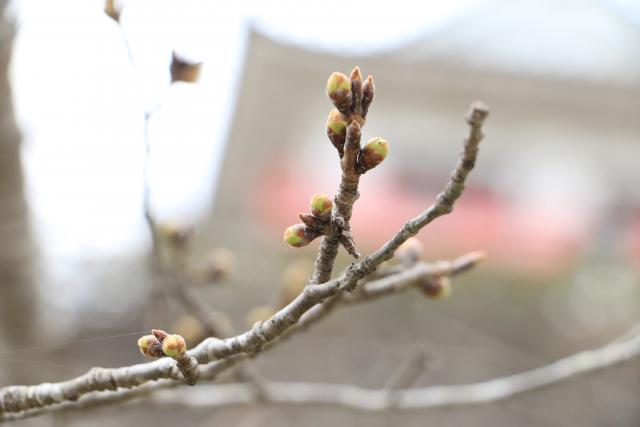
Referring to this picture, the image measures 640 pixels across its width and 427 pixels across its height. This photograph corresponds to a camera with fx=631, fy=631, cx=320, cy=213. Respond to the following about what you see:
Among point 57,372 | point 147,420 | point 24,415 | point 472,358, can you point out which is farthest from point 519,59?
point 24,415

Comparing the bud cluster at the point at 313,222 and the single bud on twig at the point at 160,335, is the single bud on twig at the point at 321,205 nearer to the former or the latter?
the bud cluster at the point at 313,222

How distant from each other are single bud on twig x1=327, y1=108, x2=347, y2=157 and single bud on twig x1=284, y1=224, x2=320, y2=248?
96 millimetres

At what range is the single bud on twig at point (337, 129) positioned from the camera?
22.9 inches

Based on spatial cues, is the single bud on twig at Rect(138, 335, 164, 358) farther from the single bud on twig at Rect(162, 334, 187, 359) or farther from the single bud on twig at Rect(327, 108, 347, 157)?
the single bud on twig at Rect(327, 108, 347, 157)

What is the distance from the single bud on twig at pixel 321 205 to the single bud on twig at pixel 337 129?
49mm

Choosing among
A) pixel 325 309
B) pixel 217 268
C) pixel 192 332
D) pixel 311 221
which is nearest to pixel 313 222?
pixel 311 221

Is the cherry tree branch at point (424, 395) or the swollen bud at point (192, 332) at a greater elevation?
the swollen bud at point (192, 332)

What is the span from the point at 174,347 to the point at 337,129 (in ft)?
0.84

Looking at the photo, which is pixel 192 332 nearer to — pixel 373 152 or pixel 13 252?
pixel 13 252

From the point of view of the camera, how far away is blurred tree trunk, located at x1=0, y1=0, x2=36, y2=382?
1530mm

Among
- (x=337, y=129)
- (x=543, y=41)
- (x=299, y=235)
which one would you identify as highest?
(x=543, y=41)

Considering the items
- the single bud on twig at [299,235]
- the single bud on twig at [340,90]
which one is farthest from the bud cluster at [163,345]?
the single bud on twig at [340,90]

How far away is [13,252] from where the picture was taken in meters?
1.67

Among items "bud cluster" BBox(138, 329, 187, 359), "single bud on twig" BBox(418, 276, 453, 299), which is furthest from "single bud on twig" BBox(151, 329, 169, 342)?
"single bud on twig" BBox(418, 276, 453, 299)
